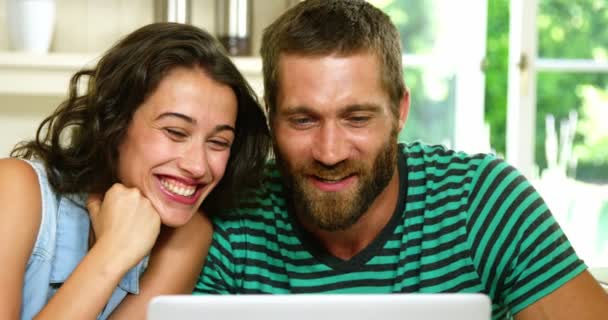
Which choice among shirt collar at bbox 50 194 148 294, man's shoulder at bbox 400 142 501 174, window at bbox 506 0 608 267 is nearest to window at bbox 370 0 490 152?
window at bbox 506 0 608 267

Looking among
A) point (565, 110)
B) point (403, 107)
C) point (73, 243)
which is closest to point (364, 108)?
point (403, 107)

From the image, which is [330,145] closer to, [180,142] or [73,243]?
[180,142]

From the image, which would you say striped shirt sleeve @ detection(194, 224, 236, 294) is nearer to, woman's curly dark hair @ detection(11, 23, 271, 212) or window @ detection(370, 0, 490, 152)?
A: woman's curly dark hair @ detection(11, 23, 271, 212)

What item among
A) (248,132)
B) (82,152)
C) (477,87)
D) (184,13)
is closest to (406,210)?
(248,132)

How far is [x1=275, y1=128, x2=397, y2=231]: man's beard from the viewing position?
1.58 m

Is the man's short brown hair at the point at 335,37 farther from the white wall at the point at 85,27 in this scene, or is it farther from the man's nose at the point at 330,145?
the white wall at the point at 85,27

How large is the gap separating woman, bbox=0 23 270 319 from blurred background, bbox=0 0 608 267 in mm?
1054

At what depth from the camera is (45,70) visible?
2.50 meters

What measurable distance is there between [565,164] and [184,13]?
1385 mm

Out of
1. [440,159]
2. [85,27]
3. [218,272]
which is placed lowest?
[218,272]

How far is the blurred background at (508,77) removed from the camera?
2697 mm

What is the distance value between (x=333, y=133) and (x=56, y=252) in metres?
0.55

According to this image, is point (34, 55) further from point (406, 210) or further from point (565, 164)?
point (565, 164)

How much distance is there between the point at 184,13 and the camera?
2555 mm
